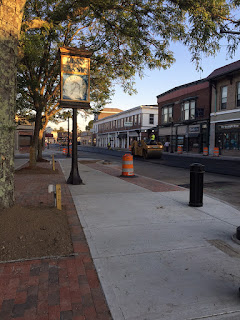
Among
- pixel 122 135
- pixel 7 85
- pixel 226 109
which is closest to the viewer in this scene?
pixel 7 85

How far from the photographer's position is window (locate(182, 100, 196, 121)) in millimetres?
35344

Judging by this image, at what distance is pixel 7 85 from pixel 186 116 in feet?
114

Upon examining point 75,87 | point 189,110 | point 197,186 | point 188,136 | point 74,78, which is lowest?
point 197,186

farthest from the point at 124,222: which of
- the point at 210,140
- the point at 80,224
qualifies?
the point at 210,140

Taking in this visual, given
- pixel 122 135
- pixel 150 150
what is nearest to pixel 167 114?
pixel 150 150

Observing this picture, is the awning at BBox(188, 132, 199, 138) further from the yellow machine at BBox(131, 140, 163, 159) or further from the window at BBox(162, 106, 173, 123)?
the yellow machine at BBox(131, 140, 163, 159)

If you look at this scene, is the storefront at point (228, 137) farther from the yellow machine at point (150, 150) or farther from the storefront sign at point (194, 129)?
the yellow machine at point (150, 150)

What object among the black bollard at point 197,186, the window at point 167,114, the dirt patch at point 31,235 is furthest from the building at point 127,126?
the dirt patch at point 31,235

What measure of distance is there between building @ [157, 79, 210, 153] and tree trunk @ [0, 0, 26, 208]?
30716 mm

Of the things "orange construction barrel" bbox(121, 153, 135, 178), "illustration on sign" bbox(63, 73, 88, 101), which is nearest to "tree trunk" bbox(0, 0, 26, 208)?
"illustration on sign" bbox(63, 73, 88, 101)

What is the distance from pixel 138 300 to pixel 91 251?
1234 millimetres

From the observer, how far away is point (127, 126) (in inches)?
2365

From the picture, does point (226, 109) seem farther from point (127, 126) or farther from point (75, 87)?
point (127, 126)

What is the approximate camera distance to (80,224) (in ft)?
15.7
